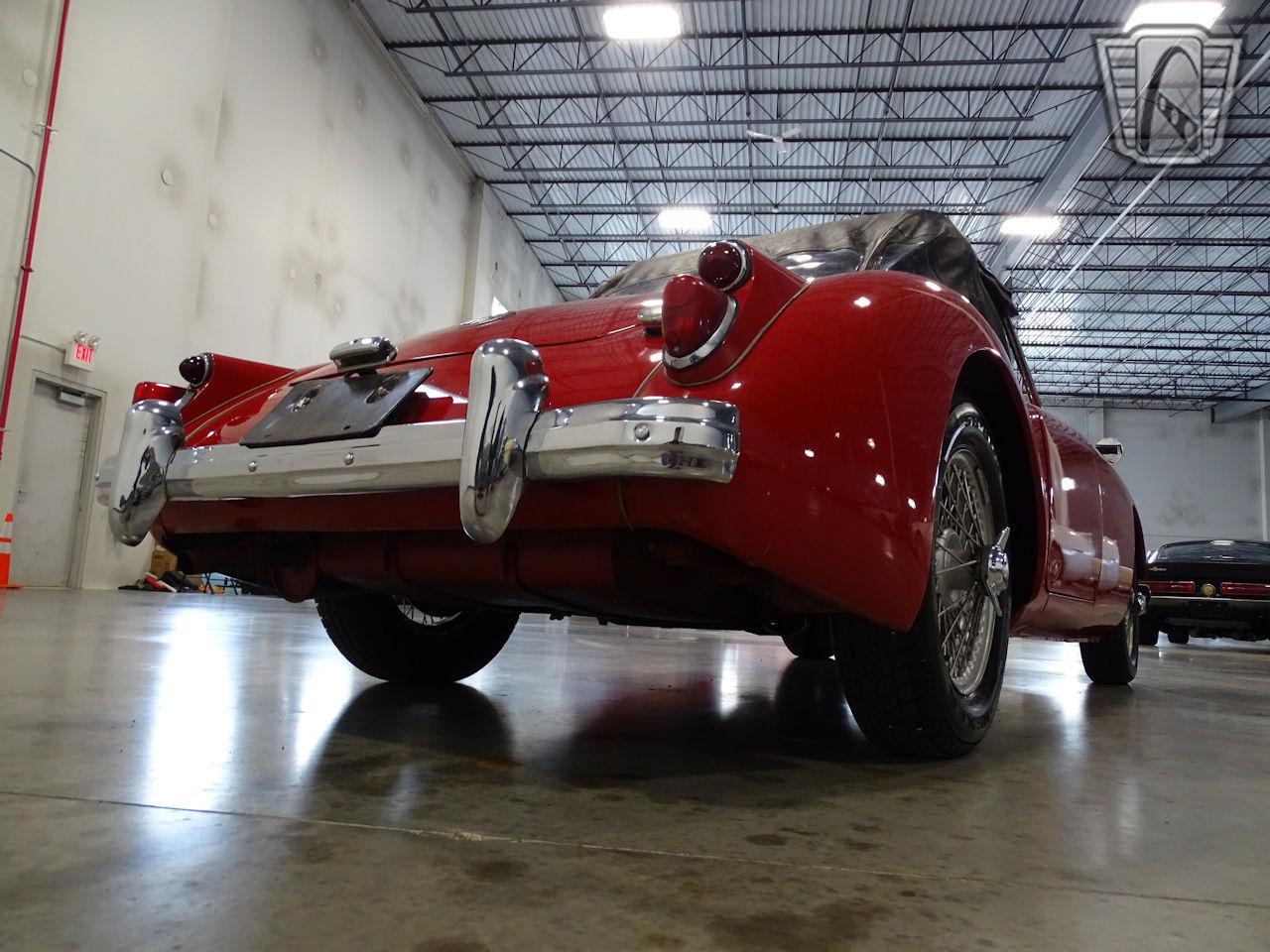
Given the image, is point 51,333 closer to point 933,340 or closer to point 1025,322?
point 933,340

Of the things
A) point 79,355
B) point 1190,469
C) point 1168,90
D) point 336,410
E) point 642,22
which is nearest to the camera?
point 336,410

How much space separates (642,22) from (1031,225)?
359 inches

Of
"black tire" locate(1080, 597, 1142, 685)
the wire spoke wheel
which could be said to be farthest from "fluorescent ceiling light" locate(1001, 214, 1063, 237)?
the wire spoke wheel

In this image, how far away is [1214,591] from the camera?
912 centimetres

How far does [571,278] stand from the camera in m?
24.5

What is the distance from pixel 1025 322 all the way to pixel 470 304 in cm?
1513

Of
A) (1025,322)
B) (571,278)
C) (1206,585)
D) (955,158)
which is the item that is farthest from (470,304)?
(1025,322)

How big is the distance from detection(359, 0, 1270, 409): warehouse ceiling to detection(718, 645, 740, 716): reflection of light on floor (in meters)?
10.2

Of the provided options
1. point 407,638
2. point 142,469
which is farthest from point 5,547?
point 142,469

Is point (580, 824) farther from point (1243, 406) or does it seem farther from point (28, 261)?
point (1243, 406)

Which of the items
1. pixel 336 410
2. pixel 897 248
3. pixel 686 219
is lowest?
pixel 336 410

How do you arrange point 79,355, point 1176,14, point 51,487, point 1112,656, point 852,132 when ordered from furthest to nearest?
1. point 852,132
2. point 1176,14
3. point 51,487
4. point 79,355
5. point 1112,656

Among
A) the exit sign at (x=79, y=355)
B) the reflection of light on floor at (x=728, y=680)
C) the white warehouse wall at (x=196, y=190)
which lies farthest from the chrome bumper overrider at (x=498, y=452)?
the exit sign at (x=79, y=355)

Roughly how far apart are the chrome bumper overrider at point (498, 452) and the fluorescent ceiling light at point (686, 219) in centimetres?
1703
